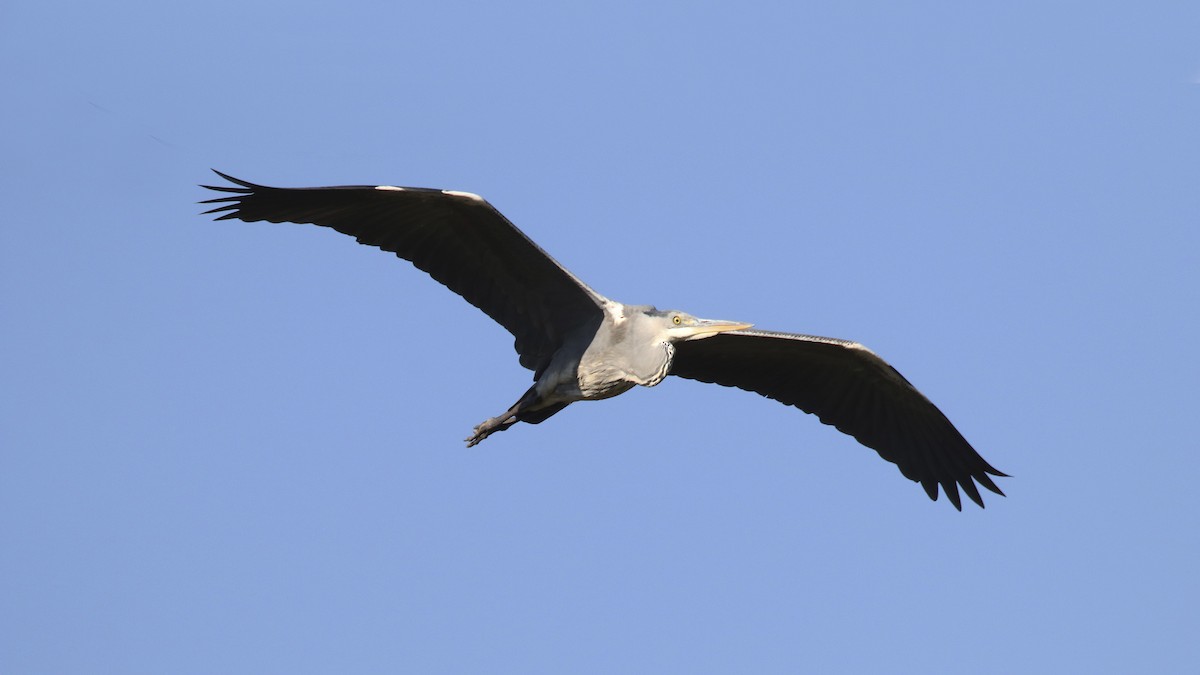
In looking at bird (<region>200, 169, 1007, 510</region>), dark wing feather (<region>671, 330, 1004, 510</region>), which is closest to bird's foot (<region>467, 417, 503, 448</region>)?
bird (<region>200, 169, 1007, 510</region>)

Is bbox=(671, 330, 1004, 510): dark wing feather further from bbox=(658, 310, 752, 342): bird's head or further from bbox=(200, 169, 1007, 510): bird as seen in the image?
bbox=(658, 310, 752, 342): bird's head

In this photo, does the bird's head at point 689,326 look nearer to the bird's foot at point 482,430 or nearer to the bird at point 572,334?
the bird at point 572,334

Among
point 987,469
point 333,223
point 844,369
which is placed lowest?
point 987,469

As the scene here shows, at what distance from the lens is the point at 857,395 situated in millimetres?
12242

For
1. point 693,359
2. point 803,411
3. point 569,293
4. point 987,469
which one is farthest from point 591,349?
point 987,469

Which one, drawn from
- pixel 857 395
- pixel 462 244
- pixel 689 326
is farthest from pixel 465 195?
pixel 857 395

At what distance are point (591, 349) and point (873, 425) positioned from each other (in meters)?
2.88

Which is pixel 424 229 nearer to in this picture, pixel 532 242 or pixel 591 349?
pixel 532 242

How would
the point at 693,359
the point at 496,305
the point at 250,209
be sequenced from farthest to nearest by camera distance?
the point at 693,359, the point at 496,305, the point at 250,209

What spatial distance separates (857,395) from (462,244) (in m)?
3.68

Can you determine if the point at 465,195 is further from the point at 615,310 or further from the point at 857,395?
the point at 857,395

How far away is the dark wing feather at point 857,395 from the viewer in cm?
1178

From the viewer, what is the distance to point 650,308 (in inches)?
418

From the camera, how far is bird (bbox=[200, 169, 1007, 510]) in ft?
33.9
